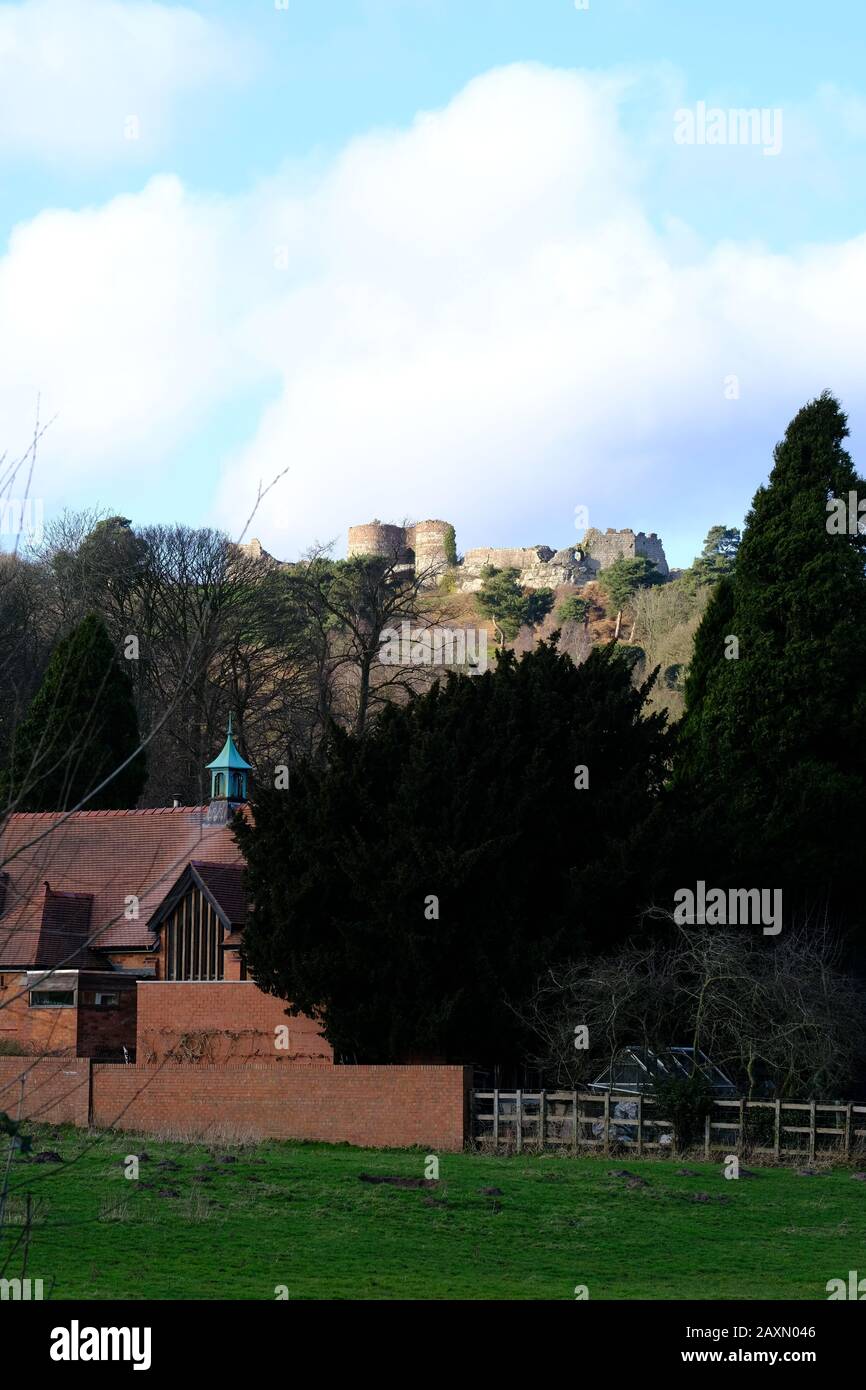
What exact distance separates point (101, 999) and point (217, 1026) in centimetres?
361

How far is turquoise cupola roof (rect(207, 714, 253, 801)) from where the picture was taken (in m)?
46.6

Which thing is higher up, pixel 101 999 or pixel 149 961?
pixel 149 961

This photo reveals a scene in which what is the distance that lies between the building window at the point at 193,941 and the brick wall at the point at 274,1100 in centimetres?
545

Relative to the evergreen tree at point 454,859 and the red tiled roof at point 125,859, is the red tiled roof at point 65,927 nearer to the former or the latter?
the red tiled roof at point 125,859

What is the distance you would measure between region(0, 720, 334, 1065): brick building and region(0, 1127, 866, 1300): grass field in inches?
394

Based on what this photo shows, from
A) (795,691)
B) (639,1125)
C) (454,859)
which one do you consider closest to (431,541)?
(795,691)

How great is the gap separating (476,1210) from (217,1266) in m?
5.07

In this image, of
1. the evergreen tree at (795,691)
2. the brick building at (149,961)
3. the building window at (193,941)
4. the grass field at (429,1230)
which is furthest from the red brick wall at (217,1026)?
the evergreen tree at (795,691)

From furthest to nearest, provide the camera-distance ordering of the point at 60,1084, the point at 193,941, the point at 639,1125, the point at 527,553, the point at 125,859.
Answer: the point at 527,553 → the point at 125,859 → the point at 193,941 → the point at 60,1084 → the point at 639,1125

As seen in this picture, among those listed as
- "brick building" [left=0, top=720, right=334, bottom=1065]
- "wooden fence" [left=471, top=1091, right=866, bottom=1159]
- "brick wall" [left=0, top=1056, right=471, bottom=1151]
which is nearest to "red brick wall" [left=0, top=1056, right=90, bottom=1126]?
"brick wall" [left=0, top=1056, right=471, bottom=1151]

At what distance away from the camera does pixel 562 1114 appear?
29031 millimetres

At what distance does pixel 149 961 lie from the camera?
41062 millimetres

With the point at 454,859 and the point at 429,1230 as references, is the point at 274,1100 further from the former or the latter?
the point at 429,1230
